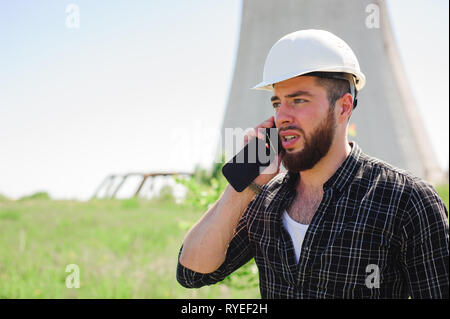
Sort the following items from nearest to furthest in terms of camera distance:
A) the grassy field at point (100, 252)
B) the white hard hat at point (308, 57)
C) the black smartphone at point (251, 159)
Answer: the white hard hat at point (308, 57)
the black smartphone at point (251, 159)
the grassy field at point (100, 252)

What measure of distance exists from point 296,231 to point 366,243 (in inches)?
13.8

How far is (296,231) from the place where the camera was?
6.92ft

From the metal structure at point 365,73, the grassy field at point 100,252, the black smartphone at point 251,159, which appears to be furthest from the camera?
the metal structure at point 365,73

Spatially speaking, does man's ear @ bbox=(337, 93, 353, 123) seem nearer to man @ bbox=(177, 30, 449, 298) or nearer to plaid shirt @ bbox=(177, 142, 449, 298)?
man @ bbox=(177, 30, 449, 298)

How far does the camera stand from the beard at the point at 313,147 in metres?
2.08

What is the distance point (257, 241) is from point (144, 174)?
12.6 m

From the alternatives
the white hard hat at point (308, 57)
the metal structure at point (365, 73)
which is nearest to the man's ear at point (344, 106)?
the white hard hat at point (308, 57)

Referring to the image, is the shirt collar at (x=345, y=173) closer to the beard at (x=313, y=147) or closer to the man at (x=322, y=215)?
the man at (x=322, y=215)

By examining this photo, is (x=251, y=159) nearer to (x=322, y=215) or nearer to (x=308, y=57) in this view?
(x=322, y=215)

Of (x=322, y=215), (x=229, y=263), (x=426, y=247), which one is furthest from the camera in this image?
(x=229, y=263)

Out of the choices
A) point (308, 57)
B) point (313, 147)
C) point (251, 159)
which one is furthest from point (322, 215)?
point (308, 57)

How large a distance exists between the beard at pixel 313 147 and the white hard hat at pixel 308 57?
23 centimetres

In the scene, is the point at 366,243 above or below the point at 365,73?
below
